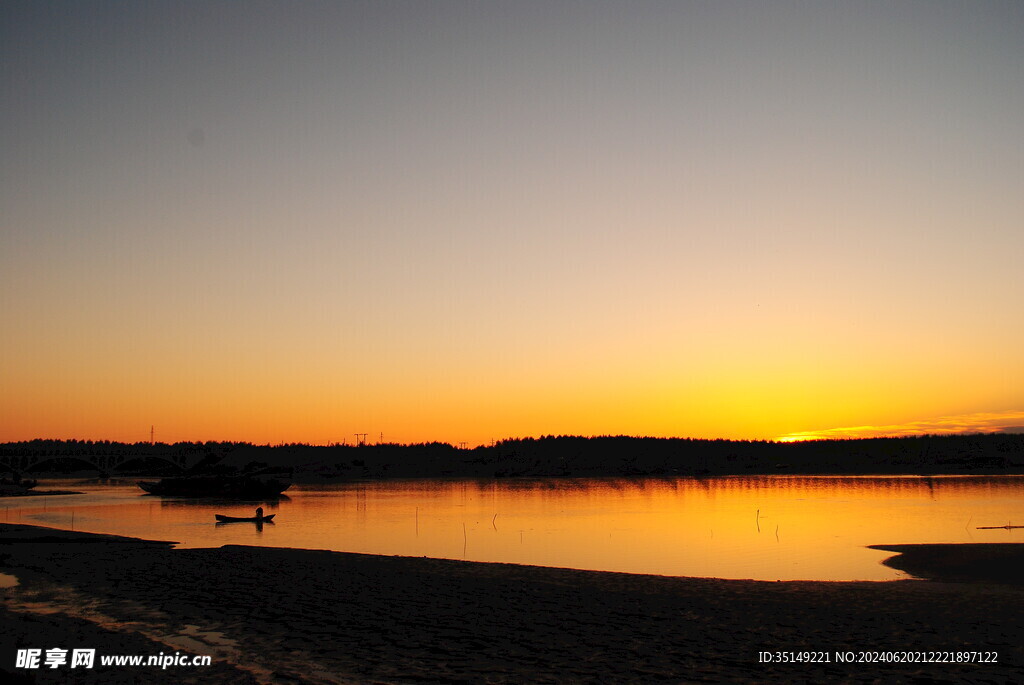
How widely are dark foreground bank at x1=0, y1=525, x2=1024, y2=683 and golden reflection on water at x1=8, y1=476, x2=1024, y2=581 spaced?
686 centimetres

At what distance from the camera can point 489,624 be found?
55.0 ft

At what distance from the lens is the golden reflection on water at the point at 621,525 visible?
102 feet

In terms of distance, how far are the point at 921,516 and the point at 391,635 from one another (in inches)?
1638

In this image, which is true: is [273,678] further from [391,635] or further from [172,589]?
[172,589]

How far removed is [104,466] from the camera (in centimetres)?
15725

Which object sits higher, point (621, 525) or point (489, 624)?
point (489, 624)

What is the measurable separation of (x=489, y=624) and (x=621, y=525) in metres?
29.8

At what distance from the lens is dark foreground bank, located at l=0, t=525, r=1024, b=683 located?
13.1 meters

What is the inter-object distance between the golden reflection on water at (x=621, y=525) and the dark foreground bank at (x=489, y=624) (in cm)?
686

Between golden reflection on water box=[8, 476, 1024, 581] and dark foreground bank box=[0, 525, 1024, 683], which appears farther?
golden reflection on water box=[8, 476, 1024, 581]

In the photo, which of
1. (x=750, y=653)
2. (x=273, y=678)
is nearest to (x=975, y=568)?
(x=750, y=653)

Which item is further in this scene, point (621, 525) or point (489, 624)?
point (621, 525)

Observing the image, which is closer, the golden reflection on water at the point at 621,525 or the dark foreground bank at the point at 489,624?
the dark foreground bank at the point at 489,624

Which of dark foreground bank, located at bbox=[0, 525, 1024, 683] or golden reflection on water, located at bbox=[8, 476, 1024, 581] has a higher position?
dark foreground bank, located at bbox=[0, 525, 1024, 683]
